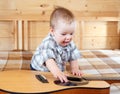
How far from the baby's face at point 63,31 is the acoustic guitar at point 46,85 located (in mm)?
174

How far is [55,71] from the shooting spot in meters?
1.11

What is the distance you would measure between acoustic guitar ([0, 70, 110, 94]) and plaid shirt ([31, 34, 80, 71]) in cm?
15

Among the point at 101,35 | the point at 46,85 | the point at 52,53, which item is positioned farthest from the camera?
the point at 101,35

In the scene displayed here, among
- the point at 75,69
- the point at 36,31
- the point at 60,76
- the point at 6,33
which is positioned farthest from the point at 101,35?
the point at 60,76

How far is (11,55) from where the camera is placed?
2.23 m

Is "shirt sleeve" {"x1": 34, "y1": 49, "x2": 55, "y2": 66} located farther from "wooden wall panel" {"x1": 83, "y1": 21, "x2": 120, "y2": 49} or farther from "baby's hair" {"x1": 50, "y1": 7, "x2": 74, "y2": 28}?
"wooden wall panel" {"x1": 83, "y1": 21, "x2": 120, "y2": 49}

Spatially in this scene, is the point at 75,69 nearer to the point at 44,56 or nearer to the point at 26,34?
the point at 44,56

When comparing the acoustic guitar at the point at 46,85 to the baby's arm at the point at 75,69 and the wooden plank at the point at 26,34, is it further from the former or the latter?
the wooden plank at the point at 26,34

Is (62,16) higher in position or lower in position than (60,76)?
higher

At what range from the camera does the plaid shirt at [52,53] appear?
48.1 inches

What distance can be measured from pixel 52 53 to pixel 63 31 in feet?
0.44

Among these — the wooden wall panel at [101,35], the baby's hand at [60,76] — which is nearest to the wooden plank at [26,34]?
the wooden wall panel at [101,35]

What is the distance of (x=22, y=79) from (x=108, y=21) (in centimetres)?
184

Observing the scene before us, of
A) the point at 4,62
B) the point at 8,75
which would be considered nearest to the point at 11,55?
the point at 4,62
